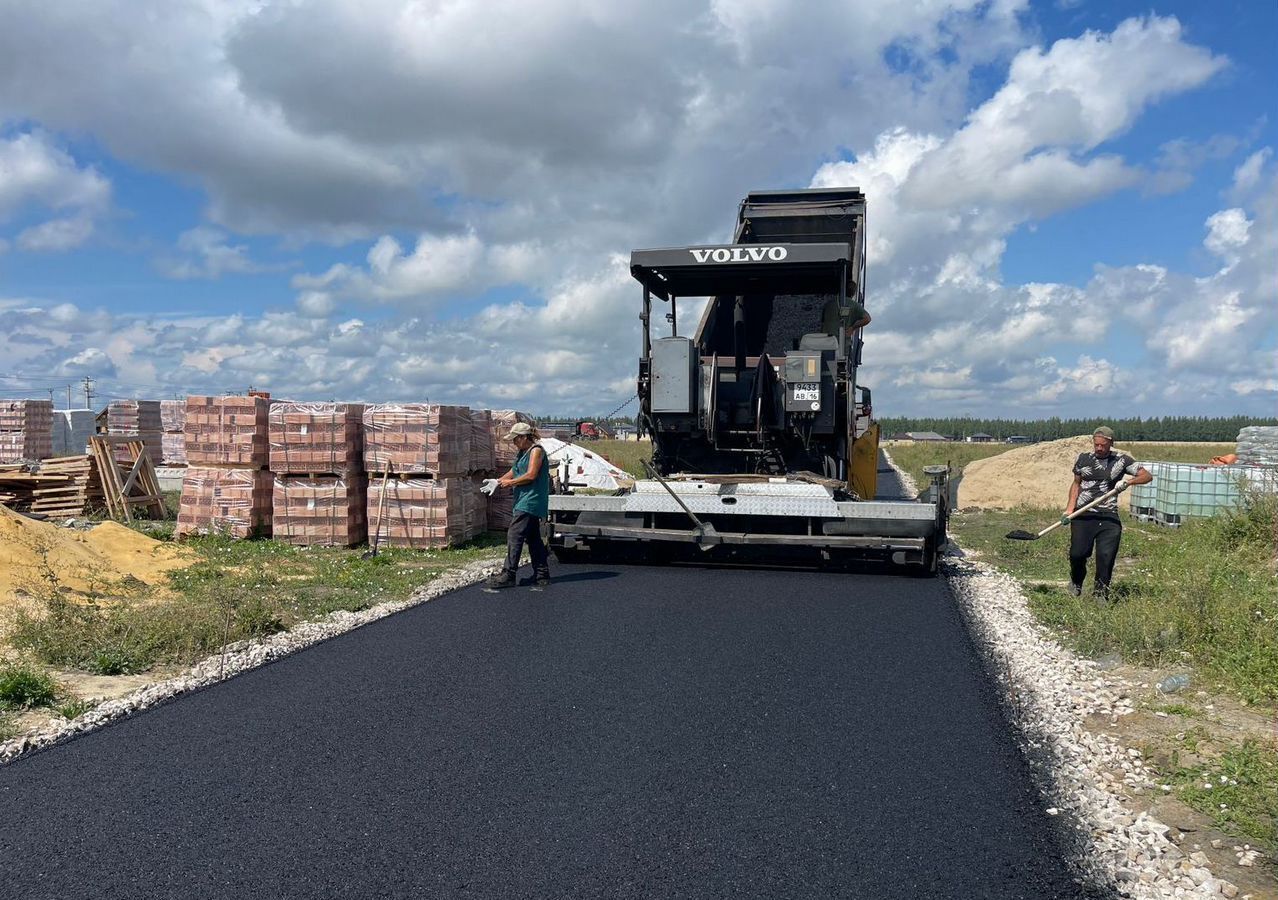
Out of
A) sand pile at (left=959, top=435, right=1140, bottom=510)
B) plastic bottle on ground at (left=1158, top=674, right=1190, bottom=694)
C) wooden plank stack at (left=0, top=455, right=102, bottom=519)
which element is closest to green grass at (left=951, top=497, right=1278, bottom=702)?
plastic bottle on ground at (left=1158, top=674, right=1190, bottom=694)

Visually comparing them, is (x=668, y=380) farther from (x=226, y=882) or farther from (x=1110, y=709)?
(x=226, y=882)

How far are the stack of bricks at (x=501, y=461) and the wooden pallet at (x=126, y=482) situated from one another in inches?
209

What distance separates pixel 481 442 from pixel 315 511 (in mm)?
2447

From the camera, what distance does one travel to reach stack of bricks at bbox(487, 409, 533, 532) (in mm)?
13898

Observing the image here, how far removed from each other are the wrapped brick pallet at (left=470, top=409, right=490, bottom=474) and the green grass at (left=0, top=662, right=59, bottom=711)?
7.52 meters

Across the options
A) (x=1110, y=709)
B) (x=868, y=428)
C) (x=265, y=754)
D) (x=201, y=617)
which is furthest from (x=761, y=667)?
(x=868, y=428)

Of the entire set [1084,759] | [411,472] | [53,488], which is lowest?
[1084,759]

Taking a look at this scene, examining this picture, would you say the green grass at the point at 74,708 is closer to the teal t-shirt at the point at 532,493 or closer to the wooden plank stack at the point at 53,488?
the teal t-shirt at the point at 532,493

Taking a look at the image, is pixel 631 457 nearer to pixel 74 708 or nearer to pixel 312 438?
pixel 312 438

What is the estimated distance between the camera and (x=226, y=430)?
12.4 meters

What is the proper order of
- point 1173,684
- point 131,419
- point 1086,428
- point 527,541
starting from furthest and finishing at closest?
point 1086,428 < point 131,419 < point 527,541 < point 1173,684

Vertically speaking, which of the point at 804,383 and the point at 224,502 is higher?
the point at 804,383

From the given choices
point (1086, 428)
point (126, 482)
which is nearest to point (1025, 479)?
point (126, 482)

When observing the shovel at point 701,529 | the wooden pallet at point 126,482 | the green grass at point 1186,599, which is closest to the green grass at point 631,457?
the shovel at point 701,529
